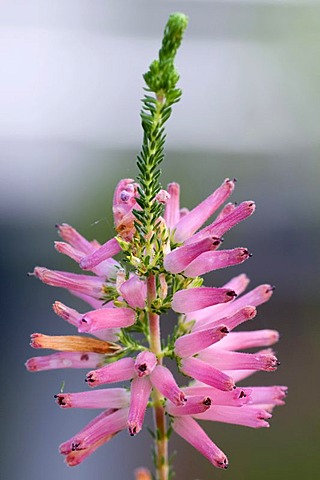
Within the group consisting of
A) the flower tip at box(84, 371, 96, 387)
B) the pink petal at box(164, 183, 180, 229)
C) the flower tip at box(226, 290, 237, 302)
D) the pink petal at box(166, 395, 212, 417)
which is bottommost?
the pink petal at box(166, 395, 212, 417)

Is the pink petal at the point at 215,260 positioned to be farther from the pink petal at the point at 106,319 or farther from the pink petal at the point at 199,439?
the pink petal at the point at 199,439

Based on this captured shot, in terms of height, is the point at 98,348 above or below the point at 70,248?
below

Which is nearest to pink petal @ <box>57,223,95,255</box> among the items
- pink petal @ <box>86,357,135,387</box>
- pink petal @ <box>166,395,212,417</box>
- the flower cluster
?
the flower cluster

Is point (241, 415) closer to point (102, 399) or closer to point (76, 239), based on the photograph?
point (102, 399)

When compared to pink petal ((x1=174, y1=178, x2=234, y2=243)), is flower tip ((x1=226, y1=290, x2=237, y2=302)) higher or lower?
lower

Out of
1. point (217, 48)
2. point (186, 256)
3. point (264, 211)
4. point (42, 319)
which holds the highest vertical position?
point (217, 48)

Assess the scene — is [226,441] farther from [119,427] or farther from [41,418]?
[119,427]

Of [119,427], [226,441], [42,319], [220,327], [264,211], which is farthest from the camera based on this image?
[264,211]

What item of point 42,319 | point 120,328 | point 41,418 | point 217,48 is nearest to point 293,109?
point 217,48

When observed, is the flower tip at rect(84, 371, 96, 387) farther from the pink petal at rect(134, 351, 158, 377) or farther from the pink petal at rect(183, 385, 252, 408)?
the pink petal at rect(183, 385, 252, 408)
